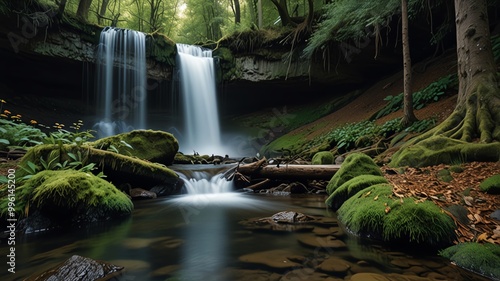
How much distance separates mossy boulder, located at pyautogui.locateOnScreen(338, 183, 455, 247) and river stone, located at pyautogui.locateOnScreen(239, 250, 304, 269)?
40.8 inches

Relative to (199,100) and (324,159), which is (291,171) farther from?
(199,100)

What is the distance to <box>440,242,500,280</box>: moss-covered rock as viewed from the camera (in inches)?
78.2

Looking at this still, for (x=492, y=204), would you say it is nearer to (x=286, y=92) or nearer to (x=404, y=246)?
(x=404, y=246)

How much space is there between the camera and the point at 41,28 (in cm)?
1331

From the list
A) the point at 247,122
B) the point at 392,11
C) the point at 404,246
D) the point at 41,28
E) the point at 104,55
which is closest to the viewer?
the point at 404,246

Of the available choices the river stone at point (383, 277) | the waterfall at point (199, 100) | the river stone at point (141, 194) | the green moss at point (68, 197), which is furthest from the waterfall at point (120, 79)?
the river stone at point (383, 277)

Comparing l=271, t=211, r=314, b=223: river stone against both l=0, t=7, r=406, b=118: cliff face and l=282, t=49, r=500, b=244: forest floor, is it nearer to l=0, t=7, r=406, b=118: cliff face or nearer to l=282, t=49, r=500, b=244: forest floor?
l=282, t=49, r=500, b=244: forest floor

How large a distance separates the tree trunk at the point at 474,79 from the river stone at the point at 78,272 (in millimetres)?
6176

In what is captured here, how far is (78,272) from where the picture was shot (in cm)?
206

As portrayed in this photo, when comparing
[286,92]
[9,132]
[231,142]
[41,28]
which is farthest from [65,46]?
[286,92]

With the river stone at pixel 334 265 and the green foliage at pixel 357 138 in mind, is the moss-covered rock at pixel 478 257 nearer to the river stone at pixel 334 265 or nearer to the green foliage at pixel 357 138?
the river stone at pixel 334 265

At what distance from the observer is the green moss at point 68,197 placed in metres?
3.65

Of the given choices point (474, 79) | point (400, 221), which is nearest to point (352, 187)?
point (400, 221)

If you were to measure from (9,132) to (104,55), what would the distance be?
32.6 ft
